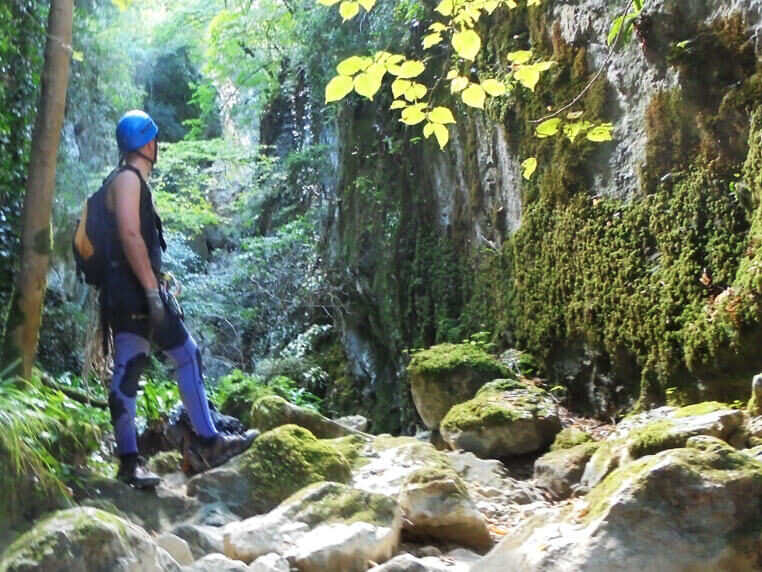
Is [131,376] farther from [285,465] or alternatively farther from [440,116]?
[440,116]

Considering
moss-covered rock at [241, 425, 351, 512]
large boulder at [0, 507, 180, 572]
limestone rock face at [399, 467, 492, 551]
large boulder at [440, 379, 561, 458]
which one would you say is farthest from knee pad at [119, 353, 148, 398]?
large boulder at [440, 379, 561, 458]

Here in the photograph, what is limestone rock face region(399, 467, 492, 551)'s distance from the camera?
138 inches

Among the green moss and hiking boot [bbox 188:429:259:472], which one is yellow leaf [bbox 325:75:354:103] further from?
the green moss

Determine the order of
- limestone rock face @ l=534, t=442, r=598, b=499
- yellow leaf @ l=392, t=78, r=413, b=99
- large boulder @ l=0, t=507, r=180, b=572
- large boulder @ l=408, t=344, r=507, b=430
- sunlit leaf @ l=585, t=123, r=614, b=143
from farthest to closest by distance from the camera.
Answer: large boulder @ l=408, t=344, r=507, b=430 < limestone rock face @ l=534, t=442, r=598, b=499 < sunlit leaf @ l=585, t=123, r=614, b=143 < yellow leaf @ l=392, t=78, r=413, b=99 < large boulder @ l=0, t=507, r=180, b=572

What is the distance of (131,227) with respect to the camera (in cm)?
377

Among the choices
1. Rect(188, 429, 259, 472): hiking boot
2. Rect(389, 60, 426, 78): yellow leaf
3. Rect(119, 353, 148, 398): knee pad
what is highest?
Rect(389, 60, 426, 78): yellow leaf

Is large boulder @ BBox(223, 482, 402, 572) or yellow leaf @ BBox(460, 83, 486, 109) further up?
yellow leaf @ BBox(460, 83, 486, 109)

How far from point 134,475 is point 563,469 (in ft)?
8.39

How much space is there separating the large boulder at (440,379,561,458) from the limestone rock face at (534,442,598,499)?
1.71 ft

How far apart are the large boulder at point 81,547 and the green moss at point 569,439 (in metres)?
3.39

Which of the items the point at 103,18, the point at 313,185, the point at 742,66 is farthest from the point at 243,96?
the point at 742,66

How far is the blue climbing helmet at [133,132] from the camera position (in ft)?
12.8

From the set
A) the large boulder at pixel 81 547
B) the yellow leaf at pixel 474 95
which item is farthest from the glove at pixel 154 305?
the yellow leaf at pixel 474 95

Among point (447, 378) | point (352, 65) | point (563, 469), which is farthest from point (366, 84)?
point (447, 378)
